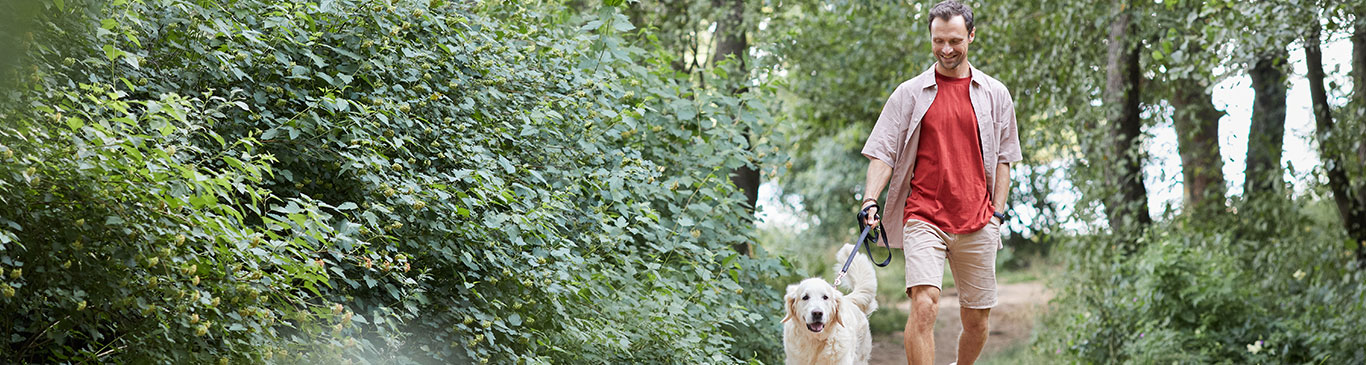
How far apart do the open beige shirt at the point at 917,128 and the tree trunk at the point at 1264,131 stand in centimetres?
506

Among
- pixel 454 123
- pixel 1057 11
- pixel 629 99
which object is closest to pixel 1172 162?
pixel 1057 11

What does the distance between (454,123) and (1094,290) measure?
6500 millimetres

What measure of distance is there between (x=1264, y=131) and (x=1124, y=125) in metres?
1.67

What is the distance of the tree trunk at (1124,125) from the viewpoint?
28.8 feet

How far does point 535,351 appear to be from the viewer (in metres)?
4.22

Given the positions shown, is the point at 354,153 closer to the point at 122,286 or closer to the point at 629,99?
the point at 122,286

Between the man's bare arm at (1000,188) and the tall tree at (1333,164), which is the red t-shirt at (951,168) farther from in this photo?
the tall tree at (1333,164)

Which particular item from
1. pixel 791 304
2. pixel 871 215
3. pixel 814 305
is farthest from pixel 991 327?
pixel 871 215

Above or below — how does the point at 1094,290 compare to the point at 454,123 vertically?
below

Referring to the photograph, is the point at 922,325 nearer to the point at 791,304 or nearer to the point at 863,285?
the point at 791,304

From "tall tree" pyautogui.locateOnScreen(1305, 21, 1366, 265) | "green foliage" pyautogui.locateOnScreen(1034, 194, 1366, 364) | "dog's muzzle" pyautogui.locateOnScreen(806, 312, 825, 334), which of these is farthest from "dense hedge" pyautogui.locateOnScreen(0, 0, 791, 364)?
"tall tree" pyautogui.locateOnScreen(1305, 21, 1366, 265)

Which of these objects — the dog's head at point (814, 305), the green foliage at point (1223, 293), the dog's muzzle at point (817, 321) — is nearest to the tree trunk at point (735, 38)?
the green foliage at point (1223, 293)

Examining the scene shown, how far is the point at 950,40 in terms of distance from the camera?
4227 mm

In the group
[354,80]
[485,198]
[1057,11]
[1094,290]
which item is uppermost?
[1057,11]
